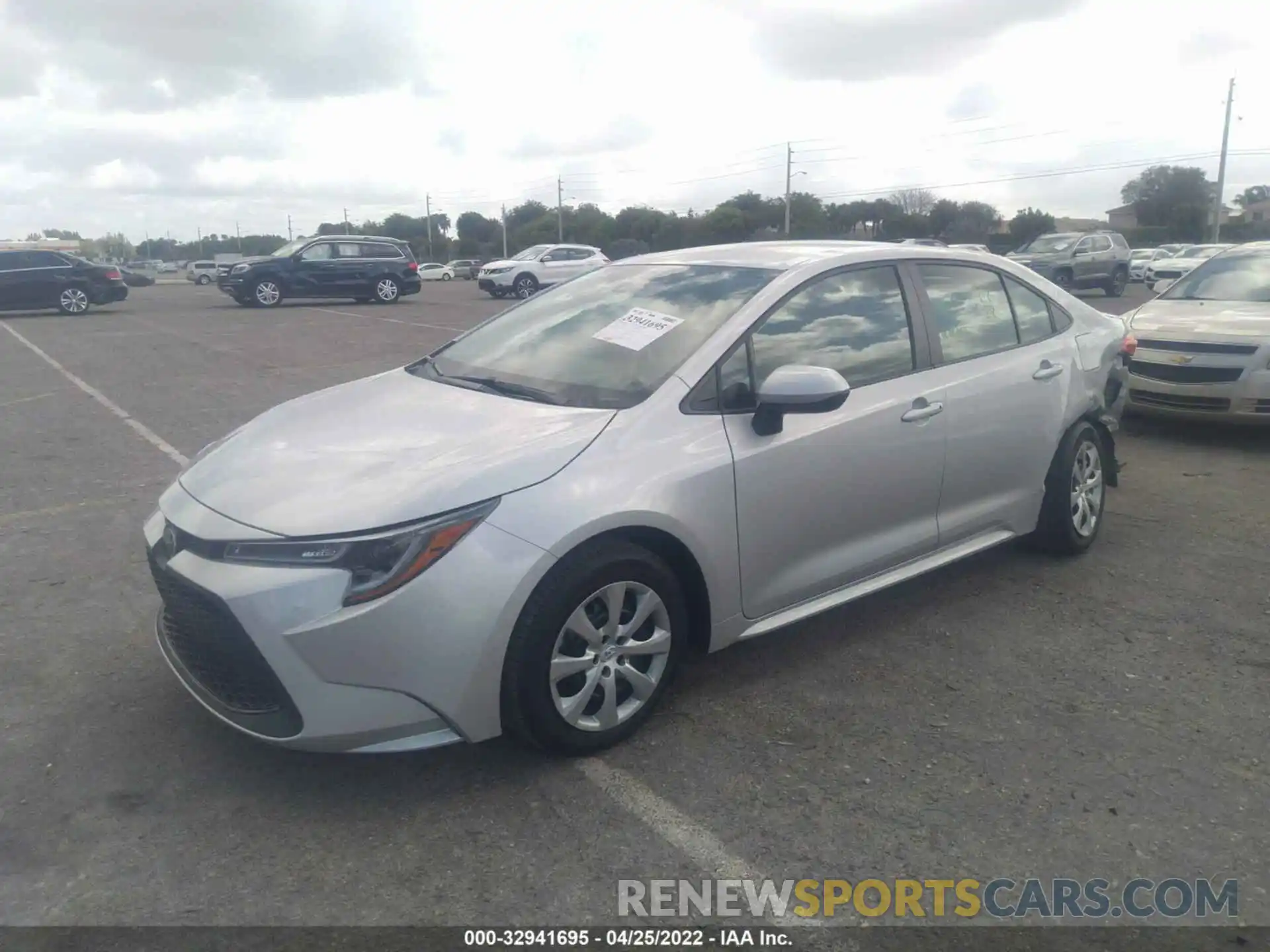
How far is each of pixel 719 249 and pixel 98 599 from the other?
3.17m

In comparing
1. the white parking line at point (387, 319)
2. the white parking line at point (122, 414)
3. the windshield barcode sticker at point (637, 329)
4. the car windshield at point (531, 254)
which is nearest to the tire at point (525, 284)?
the car windshield at point (531, 254)

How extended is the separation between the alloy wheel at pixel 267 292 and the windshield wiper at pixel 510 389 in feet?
73.6

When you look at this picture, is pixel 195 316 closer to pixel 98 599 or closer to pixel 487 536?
pixel 98 599

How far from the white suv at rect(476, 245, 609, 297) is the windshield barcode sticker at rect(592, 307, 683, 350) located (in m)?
23.6

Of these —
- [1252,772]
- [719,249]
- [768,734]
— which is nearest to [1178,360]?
[719,249]

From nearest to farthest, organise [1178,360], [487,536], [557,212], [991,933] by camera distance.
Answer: [991,933], [487,536], [1178,360], [557,212]

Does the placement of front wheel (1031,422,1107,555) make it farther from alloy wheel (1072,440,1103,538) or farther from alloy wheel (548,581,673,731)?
A: alloy wheel (548,581,673,731)

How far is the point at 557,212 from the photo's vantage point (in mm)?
84000

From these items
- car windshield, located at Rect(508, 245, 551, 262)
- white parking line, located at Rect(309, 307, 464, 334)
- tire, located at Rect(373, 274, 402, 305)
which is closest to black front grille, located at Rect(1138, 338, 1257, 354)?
white parking line, located at Rect(309, 307, 464, 334)

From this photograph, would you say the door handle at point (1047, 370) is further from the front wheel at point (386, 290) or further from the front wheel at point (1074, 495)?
the front wheel at point (386, 290)

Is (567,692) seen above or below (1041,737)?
above

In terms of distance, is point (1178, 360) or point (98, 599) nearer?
point (98, 599)

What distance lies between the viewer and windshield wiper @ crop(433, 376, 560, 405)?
3.59m

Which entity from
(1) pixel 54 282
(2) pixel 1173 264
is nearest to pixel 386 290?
(1) pixel 54 282
